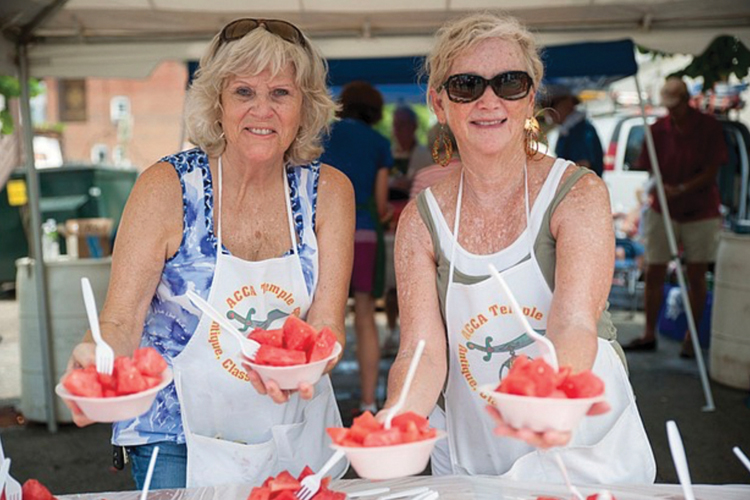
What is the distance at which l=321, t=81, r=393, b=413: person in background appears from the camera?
5.01m

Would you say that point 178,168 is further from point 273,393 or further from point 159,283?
point 273,393

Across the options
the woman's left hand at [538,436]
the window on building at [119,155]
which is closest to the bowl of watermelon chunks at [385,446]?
the woman's left hand at [538,436]

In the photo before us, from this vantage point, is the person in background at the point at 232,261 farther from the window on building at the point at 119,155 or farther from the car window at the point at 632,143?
the window on building at the point at 119,155

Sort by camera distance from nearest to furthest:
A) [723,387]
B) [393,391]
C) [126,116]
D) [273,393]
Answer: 1. [273,393]
2. [393,391]
3. [723,387]
4. [126,116]

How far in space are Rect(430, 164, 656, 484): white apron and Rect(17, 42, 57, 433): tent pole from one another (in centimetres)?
357

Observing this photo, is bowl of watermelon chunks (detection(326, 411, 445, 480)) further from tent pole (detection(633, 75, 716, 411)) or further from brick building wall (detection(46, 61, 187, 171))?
brick building wall (detection(46, 61, 187, 171))

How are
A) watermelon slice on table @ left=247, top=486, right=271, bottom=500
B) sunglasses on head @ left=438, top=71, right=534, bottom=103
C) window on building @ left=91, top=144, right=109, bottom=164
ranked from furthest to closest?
window on building @ left=91, top=144, right=109, bottom=164, sunglasses on head @ left=438, top=71, right=534, bottom=103, watermelon slice on table @ left=247, top=486, right=271, bottom=500

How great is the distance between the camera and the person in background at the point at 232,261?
210 cm

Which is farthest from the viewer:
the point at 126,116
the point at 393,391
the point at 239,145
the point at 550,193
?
the point at 126,116

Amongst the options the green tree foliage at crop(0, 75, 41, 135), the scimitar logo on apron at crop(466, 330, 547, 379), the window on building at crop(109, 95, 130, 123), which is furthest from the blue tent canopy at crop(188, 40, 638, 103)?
the window on building at crop(109, 95, 130, 123)

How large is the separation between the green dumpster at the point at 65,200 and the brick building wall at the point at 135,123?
1044 cm

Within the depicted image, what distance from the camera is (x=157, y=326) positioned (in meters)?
2.19

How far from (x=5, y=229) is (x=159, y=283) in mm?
9568

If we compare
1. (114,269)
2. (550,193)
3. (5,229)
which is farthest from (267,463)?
(5,229)
